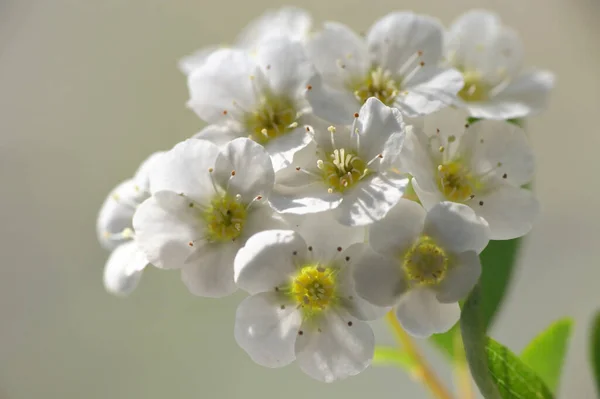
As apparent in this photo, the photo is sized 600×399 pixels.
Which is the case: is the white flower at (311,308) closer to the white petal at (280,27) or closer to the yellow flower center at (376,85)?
the yellow flower center at (376,85)

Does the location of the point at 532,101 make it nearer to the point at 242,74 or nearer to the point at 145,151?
the point at 242,74

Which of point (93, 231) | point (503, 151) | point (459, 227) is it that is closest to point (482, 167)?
point (503, 151)

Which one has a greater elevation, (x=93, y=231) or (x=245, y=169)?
(x=245, y=169)

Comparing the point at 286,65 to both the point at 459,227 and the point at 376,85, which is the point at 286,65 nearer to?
the point at 376,85

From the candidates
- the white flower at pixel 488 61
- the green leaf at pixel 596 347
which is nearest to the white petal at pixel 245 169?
the white flower at pixel 488 61

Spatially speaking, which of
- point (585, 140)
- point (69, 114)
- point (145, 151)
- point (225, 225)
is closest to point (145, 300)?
point (145, 151)

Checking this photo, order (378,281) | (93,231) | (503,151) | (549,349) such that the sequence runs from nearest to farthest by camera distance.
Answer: (378,281), (503,151), (549,349), (93,231)
